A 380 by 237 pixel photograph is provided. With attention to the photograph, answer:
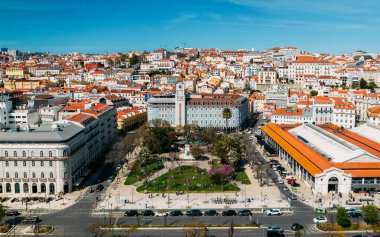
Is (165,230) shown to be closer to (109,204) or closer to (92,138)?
(109,204)

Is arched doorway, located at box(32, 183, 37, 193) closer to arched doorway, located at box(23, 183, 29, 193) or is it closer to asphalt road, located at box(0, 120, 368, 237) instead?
arched doorway, located at box(23, 183, 29, 193)

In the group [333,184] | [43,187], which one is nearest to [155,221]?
[43,187]

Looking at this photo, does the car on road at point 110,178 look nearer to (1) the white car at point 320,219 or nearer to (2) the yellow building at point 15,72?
(1) the white car at point 320,219

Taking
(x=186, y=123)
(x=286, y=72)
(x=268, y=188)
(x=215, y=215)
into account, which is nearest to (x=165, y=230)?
(x=215, y=215)

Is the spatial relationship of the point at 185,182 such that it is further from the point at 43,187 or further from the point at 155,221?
the point at 43,187

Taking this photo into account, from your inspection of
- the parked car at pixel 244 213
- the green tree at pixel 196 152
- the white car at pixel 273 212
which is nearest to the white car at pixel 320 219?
the white car at pixel 273 212

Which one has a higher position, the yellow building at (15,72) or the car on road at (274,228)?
the yellow building at (15,72)
